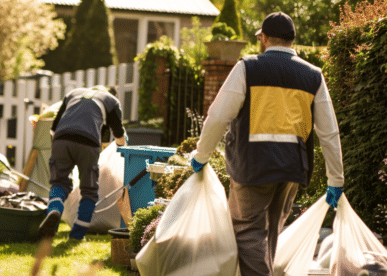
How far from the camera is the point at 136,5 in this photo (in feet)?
63.7

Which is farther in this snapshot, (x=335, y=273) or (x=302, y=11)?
(x=302, y=11)

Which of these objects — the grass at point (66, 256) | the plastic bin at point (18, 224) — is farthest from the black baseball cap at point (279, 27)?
the plastic bin at point (18, 224)

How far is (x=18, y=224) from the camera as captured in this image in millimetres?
5398

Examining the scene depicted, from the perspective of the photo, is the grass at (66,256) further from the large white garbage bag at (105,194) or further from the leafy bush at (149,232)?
the leafy bush at (149,232)

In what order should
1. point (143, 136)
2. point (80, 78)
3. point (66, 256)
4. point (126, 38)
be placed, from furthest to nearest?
point (126, 38) → point (80, 78) → point (143, 136) → point (66, 256)

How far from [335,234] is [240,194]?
627 mm

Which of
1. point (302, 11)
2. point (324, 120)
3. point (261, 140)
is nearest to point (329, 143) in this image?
point (324, 120)

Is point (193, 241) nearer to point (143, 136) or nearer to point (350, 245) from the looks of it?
point (350, 245)

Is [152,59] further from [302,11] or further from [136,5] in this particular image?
[136,5]

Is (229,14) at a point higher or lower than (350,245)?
higher

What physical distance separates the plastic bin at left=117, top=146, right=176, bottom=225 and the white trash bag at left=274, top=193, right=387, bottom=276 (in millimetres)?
2174

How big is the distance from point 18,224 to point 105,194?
102 cm

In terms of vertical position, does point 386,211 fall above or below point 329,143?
below

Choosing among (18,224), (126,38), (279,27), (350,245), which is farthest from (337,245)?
(126,38)
